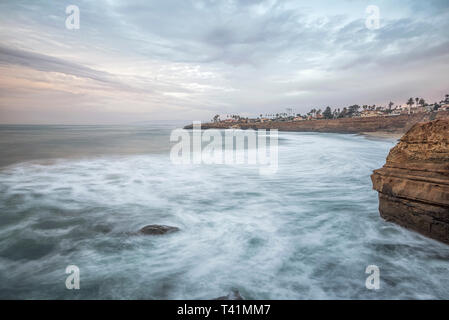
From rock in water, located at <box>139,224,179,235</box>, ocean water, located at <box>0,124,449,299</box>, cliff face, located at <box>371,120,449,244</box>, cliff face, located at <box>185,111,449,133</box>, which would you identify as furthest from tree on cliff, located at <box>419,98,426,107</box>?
rock in water, located at <box>139,224,179,235</box>

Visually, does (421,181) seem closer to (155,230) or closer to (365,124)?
(155,230)

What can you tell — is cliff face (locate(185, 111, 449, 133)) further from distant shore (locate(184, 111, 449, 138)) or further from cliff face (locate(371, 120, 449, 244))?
cliff face (locate(371, 120, 449, 244))

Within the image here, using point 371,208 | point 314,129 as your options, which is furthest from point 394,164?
point 314,129

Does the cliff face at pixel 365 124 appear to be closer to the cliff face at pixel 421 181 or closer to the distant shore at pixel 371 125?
the distant shore at pixel 371 125

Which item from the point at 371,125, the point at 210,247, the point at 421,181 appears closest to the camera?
the point at 421,181

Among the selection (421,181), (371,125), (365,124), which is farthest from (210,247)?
(365,124)

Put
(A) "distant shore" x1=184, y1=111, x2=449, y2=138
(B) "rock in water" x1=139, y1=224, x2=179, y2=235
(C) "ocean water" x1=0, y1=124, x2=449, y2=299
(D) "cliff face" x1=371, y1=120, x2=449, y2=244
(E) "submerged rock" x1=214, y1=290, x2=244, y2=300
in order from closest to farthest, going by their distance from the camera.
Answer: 1. (E) "submerged rock" x1=214, y1=290, x2=244, y2=300
2. (C) "ocean water" x1=0, y1=124, x2=449, y2=299
3. (D) "cliff face" x1=371, y1=120, x2=449, y2=244
4. (B) "rock in water" x1=139, y1=224, x2=179, y2=235
5. (A) "distant shore" x1=184, y1=111, x2=449, y2=138

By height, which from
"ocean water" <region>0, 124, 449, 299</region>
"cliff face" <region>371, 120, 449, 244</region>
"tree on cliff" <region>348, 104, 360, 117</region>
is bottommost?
"ocean water" <region>0, 124, 449, 299</region>

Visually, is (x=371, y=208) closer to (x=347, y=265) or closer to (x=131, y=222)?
(x=347, y=265)
